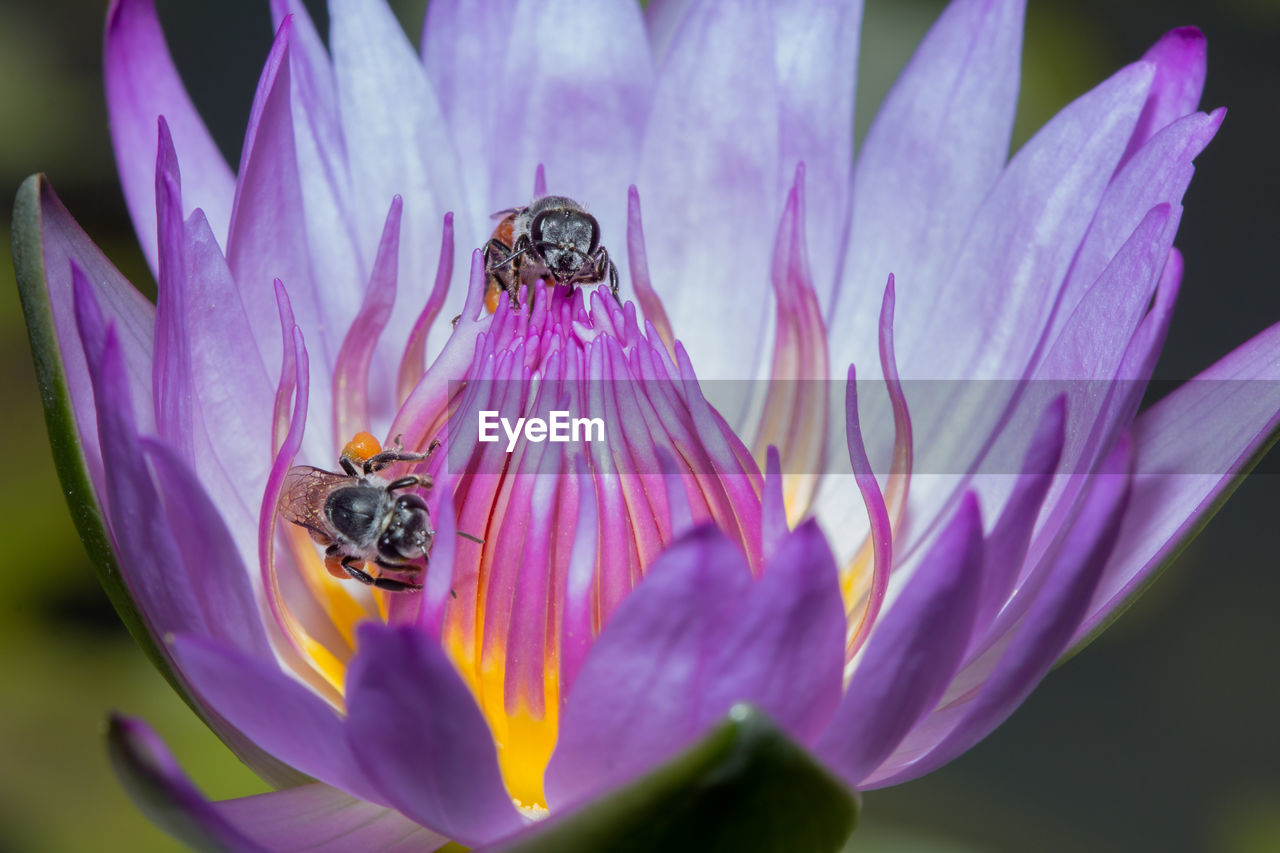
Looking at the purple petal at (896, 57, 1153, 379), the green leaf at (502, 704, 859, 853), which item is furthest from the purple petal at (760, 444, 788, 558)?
the purple petal at (896, 57, 1153, 379)

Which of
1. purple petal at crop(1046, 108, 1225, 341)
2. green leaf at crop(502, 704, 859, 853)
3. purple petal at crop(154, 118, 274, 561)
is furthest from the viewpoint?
purple petal at crop(1046, 108, 1225, 341)

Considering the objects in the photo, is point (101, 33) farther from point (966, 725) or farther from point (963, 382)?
point (966, 725)

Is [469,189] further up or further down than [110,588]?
further up

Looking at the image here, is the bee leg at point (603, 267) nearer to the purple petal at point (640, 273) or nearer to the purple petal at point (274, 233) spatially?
the purple petal at point (640, 273)

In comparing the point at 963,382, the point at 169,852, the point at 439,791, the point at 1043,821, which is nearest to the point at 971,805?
the point at 1043,821

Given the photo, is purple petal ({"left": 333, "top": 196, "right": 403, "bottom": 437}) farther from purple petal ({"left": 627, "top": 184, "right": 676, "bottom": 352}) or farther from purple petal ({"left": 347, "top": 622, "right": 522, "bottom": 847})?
purple petal ({"left": 347, "top": 622, "right": 522, "bottom": 847})

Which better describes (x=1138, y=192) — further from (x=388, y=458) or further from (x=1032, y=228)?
(x=388, y=458)
